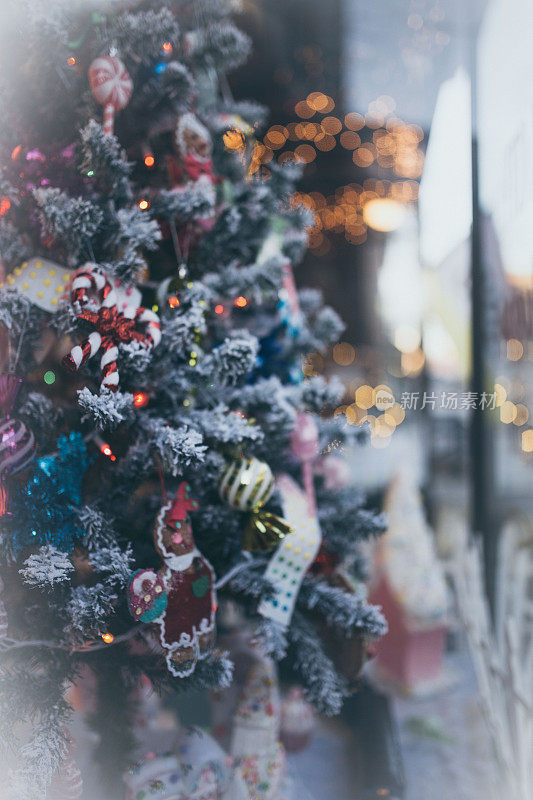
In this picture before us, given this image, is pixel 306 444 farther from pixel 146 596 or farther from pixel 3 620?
pixel 3 620

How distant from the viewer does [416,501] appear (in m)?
1.29

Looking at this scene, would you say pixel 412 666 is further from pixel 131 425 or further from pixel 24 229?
pixel 24 229

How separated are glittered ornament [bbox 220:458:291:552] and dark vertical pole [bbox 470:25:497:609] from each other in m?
0.76

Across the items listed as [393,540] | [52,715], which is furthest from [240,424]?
[393,540]

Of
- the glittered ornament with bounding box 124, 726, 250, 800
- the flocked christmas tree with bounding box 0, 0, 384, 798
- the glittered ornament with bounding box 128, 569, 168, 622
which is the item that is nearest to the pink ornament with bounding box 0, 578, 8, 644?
the flocked christmas tree with bounding box 0, 0, 384, 798

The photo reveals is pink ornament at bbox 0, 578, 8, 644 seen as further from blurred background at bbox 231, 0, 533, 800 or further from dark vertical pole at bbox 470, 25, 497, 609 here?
dark vertical pole at bbox 470, 25, 497, 609

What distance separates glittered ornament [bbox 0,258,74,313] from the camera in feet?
1.83

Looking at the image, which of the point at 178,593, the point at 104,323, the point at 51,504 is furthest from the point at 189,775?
the point at 104,323

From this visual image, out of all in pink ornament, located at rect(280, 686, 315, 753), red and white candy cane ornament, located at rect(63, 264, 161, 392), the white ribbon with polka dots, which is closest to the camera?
red and white candy cane ornament, located at rect(63, 264, 161, 392)

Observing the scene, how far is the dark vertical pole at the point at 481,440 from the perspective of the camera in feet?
4.10

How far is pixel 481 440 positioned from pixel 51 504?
44.4 inches

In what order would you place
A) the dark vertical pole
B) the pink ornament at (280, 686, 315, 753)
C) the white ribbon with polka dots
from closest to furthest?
1. the white ribbon with polka dots
2. the pink ornament at (280, 686, 315, 753)
3. the dark vertical pole

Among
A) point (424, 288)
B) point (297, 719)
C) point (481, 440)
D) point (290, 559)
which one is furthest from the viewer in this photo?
point (424, 288)

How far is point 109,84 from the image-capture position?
1.89ft
